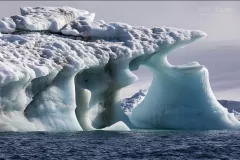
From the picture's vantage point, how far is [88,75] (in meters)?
38.7

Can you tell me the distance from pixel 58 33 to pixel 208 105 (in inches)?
388

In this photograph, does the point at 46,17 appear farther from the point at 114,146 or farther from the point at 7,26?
the point at 114,146

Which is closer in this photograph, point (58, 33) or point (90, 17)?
point (58, 33)

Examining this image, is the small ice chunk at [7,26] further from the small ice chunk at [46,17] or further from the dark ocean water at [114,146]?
the dark ocean water at [114,146]

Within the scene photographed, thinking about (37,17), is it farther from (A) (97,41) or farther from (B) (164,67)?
(B) (164,67)

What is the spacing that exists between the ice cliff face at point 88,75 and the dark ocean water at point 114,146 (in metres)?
2.20

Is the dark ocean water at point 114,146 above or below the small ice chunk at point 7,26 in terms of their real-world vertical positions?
below

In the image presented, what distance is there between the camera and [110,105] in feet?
131

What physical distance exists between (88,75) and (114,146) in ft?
37.1

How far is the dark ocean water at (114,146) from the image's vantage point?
976 inches

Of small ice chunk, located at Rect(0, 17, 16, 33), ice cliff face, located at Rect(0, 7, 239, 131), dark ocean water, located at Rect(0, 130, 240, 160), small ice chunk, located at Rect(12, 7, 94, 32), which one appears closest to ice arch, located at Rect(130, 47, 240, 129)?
ice cliff face, located at Rect(0, 7, 239, 131)

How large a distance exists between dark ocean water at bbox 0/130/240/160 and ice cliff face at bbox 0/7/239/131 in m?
2.20

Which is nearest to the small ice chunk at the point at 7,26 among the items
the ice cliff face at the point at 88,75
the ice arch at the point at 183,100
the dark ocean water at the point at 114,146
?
the ice cliff face at the point at 88,75

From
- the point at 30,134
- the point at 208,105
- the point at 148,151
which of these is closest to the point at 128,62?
the point at 208,105
